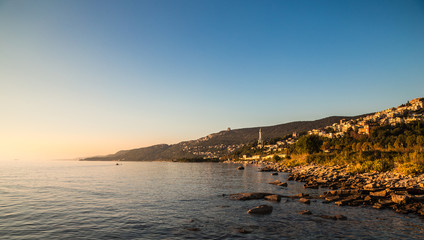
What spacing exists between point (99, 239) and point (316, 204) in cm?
2177

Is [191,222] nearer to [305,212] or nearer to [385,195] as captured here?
[305,212]

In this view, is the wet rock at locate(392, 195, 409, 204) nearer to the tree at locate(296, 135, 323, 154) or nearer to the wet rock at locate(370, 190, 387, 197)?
the wet rock at locate(370, 190, 387, 197)

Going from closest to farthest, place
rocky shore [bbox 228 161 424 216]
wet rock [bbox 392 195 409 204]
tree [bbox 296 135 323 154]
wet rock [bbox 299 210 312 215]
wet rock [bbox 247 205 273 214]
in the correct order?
wet rock [bbox 299 210 312 215]
wet rock [bbox 247 205 273 214]
rocky shore [bbox 228 161 424 216]
wet rock [bbox 392 195 409 204]
tree [bbox 296 135 323 154]

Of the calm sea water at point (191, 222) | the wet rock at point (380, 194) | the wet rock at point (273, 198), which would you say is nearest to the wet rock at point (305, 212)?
the calm sea water at point (191, 222)

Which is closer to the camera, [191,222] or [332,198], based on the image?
[191,222]

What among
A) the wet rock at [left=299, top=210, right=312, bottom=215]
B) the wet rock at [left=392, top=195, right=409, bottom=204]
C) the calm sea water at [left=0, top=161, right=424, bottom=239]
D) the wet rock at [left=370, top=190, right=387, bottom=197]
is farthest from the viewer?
the wet rock at [left=370, top=190, right=387, bottom=197]

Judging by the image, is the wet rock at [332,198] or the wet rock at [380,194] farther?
the wet rock at [332,198]

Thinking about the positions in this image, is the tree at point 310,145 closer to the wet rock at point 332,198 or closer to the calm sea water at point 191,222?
the wet rock at point 332,198

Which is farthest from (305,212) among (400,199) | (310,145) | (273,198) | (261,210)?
(310,145)

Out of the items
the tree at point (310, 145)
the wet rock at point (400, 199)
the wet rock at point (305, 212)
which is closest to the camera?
the wet rock at point (305, 212)

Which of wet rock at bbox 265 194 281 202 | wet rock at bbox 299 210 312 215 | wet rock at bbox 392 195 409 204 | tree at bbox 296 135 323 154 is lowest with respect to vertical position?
wet rock at bbox 265 194 281 202

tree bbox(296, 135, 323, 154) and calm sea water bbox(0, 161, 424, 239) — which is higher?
tree bbox(296, 135, 323, 154)

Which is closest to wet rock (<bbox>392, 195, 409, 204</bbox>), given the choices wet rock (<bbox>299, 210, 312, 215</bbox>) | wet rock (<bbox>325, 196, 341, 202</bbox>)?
wet rock (<bbox>325, 196, 341, 202</bbox>)

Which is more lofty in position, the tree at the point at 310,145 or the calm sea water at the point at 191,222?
the tree at the point at 310,145
